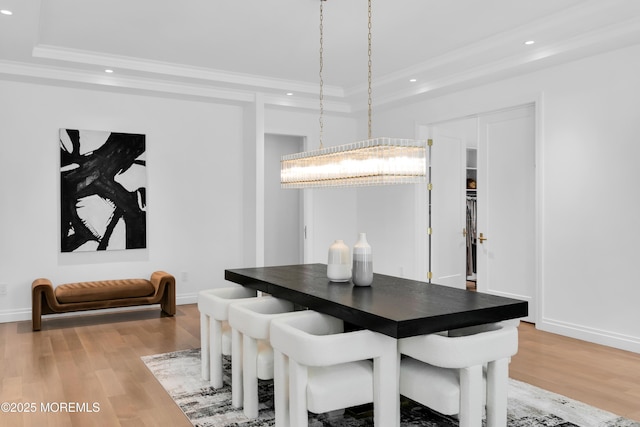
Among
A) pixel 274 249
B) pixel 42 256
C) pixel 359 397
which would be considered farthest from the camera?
pixel 274 249

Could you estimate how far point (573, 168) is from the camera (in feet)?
15.8

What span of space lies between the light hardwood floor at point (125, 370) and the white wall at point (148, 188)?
71cm

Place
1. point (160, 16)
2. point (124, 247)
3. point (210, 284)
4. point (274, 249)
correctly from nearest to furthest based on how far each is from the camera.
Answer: point (160, 16) < point (124, 247) < point (210, 284) < point (274, 249)

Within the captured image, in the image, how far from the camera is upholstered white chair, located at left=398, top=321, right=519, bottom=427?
7.91ft

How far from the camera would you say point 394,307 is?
2.68 meters

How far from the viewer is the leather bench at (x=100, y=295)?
5.16m

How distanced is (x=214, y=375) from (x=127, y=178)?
11.1 feet

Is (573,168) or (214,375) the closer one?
(214,375)

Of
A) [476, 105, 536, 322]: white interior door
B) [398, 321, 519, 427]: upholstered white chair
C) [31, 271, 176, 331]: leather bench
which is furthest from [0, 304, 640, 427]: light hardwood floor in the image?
[398, 321, 519, 427]: upholstered white chair

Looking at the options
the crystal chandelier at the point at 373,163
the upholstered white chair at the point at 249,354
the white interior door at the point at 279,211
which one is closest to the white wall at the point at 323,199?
the white interior door at the point at 279,211

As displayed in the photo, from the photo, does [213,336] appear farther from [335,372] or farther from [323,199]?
[323,199]

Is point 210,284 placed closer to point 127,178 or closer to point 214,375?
point 127,178

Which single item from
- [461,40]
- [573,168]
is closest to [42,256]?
[461,40]

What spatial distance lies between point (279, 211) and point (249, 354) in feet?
17.7
